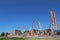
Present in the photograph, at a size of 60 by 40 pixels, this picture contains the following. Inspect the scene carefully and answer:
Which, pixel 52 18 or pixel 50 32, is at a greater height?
pixel 52 18

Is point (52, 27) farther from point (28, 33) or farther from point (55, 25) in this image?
point (28, 33)

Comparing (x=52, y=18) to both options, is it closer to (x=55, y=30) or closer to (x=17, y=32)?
(x=55, y=30)

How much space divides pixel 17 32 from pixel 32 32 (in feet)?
43.5

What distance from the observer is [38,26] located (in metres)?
83.1

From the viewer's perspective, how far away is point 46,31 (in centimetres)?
9212

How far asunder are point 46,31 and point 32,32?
929 centimetres

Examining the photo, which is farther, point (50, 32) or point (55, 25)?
point (50, 32)

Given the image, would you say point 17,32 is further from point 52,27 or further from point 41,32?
point 52,27

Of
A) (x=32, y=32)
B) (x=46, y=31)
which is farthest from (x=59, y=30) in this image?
(x=32, y=32)

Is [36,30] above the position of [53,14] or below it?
below

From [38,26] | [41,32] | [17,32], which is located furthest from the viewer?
[17,32]

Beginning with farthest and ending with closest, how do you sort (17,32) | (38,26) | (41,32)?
1. (17,32)
2. (41,32)
3. (38,26)

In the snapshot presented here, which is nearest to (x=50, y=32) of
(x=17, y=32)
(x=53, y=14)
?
(x=53, y=14)

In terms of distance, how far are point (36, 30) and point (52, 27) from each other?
944 centimetres
